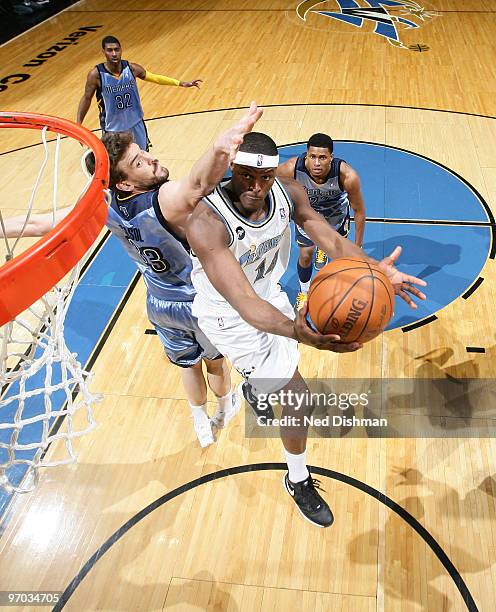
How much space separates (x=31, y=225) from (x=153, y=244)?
559 millimetres

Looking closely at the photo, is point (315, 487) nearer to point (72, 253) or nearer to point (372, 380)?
point (372, 380)

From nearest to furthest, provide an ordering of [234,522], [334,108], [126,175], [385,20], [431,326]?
[126,175]
[234,522]
[431,326]
[334,108]
[385,20]

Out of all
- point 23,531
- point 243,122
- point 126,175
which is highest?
point 243,122

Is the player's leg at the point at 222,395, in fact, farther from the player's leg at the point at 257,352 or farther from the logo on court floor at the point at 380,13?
the logo on court floor at the point at 380,13

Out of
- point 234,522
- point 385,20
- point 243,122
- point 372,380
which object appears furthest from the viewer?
point 385,20

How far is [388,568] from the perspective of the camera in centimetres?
292

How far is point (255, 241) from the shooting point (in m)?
2.67

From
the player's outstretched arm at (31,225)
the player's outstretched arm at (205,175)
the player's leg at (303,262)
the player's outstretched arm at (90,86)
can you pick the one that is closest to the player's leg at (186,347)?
the player's outstretched arm at (205,175)

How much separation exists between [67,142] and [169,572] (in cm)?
579

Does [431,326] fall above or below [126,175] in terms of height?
below

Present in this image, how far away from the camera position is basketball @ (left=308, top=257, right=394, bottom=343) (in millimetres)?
2383

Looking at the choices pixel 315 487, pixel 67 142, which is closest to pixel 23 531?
pixel 315 487

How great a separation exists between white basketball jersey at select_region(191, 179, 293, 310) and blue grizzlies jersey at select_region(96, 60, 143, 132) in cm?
350

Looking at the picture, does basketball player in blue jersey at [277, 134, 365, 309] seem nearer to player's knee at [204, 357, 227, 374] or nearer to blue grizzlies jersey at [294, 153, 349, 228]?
blue grizzlies jersey at [294, 153, 349, 228]
